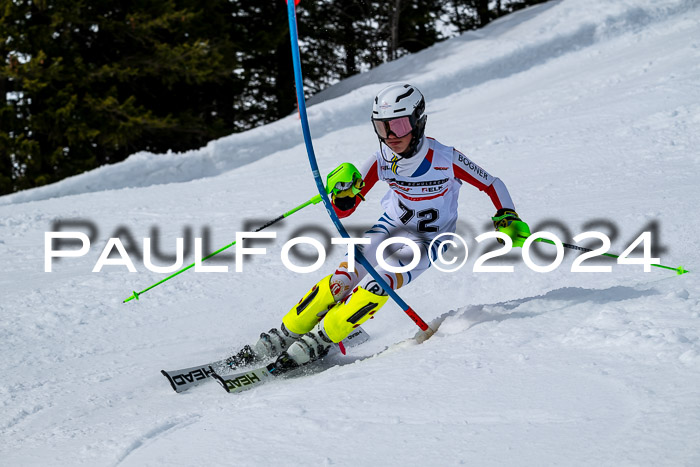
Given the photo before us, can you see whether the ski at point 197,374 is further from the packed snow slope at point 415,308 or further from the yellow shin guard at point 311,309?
the yellow shin guard at point 311,309

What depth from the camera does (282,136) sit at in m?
11.7

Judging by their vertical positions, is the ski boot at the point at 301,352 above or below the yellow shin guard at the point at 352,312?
below

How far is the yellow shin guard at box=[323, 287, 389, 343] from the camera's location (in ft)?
13.1

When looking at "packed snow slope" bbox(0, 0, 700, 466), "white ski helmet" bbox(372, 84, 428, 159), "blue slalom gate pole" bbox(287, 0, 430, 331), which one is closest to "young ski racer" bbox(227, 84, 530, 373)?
"white ski helmet" bbox(372, 84, 428, 159)

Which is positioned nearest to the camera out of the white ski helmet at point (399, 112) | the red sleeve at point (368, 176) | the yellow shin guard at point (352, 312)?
the white ski helmet at point (399, 112)

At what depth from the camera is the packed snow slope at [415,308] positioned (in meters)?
2.52

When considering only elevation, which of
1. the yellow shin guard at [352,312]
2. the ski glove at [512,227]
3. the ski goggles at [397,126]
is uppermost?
the ski goggles at [397,126]

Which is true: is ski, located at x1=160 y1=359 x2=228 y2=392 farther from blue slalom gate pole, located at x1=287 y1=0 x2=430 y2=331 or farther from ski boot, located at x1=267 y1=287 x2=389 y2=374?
blue slalom gate pole, located at x1=287 y1=0 x2=430 y2=331

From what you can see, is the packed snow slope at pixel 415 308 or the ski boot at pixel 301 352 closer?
the packed snow slope at pixel 415 308

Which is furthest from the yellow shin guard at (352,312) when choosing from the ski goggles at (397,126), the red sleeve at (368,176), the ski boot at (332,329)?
the ski goggles at (397,126)

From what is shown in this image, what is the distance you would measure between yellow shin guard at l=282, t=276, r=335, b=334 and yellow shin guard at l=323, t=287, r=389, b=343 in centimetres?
17

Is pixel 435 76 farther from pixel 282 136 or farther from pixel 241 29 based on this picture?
pixel 241 29

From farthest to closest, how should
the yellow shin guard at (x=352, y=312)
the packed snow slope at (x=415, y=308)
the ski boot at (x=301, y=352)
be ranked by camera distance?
the ski boot at (x=301, y=352), the yellow shin guard at (x=352, y=312), the packed snow slope at (x=415, y=308)

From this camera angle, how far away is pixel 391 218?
14.4 ft
